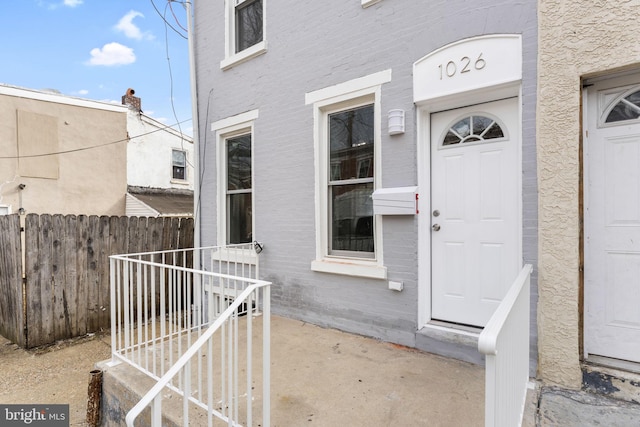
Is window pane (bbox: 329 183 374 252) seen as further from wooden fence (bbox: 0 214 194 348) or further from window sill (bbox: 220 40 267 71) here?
wooden fence (bbox: 0 214 194 348)

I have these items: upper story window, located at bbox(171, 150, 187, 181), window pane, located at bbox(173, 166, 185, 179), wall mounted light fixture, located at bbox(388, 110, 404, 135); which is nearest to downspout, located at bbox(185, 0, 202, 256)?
wall mounted light fixture, located at bbox(388, 110, 404, 135)

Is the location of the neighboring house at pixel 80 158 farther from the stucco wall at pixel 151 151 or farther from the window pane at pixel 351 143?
the window pane at pixel 351 143

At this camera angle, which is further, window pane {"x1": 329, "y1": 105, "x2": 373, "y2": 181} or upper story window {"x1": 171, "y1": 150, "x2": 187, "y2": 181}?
upper story window {"x1": 171, "y1": 150, "x2": 187, "y2": 181}

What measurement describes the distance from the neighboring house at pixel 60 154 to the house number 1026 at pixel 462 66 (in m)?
11.4

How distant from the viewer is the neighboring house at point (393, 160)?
9.70 feet

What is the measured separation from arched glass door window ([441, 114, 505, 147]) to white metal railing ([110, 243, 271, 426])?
7.53 feet

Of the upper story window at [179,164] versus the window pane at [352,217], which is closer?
the window pane at [352,217]

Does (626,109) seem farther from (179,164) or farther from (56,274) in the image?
(179,164)

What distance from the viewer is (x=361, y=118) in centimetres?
393

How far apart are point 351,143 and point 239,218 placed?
89.9 inches

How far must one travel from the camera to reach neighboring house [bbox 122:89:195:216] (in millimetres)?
11898

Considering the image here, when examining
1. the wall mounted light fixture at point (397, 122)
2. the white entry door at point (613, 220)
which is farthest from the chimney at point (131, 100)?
the white entry door at point (613, 220)

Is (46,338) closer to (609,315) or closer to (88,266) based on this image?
(88,266)

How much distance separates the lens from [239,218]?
5.36 metres
